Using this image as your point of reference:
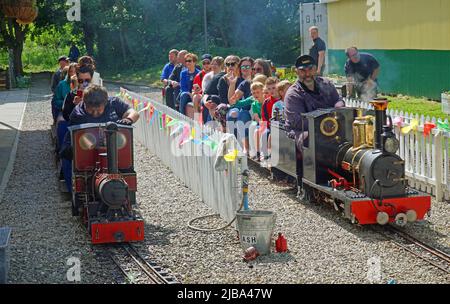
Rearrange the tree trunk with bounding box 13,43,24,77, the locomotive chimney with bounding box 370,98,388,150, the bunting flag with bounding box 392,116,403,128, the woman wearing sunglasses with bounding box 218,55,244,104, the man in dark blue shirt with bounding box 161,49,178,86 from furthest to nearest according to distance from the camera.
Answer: the tree trunk with bounding box 13,43,24,77
the man in dark blue shirt with bounding box 161,49,178,86
the woman wearing sunglasses with bounding box 218,55,244,104
the bunting flag with bounding box 392,116,403,128
the locomotive chimney with bounding box 370,98,388,150

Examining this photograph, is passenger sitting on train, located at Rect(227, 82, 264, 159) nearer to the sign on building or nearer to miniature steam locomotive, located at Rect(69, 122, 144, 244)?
miniature steam locomotive, located at Rect(69, 122, 144, 244)

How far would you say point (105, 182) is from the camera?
9.66m

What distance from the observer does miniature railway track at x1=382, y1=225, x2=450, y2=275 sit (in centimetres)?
884

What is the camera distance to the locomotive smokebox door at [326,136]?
35.8ft

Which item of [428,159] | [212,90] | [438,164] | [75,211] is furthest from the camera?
[212,90]

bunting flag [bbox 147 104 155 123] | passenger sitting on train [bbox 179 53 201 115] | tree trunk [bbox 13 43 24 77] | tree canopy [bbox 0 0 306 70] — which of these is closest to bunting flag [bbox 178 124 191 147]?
bunting flag [bbox 147 104 155 123]

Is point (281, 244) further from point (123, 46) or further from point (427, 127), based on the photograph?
point (123, 46)

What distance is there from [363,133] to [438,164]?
5.33 ft

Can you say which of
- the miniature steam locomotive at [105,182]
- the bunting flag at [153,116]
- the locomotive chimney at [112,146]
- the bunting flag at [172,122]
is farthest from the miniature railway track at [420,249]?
the bunting flag at [153,116]

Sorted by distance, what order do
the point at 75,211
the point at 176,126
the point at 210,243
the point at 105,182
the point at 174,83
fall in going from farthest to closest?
the point at 174,83 → the point at 176,126 → the point at 75,211 → the point at 210,243 → the point at 105,182

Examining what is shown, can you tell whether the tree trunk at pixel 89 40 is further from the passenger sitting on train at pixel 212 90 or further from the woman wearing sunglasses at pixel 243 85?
the woman wearing sunglasses at pixel 243 85

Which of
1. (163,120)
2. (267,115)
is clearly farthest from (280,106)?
(163,120)

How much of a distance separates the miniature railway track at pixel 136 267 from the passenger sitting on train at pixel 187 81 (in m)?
9.84

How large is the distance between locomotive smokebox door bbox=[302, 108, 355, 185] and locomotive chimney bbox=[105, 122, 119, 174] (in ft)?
8.39
